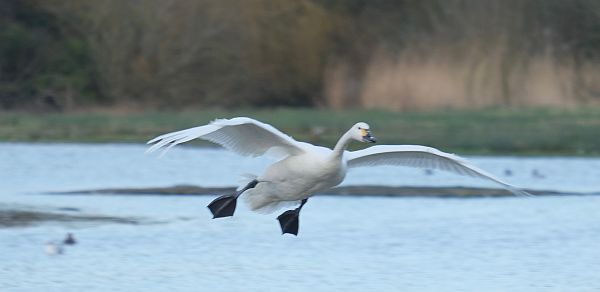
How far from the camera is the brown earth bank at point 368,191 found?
1673cm

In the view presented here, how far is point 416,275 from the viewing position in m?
11.7

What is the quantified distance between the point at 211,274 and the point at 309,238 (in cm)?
221

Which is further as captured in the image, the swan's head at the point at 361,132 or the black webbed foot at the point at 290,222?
the black webbed foot at the point at 290,222

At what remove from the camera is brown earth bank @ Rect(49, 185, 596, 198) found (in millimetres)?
16734

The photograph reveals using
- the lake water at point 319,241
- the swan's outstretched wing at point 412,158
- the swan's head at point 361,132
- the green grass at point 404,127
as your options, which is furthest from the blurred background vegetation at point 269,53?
the swan's head at point 361,132

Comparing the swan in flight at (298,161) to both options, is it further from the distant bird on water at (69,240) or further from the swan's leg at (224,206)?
the distant bird on water at (69,240)

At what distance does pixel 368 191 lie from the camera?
1703cm

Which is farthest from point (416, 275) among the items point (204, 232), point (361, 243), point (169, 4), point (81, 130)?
point (169, 4)

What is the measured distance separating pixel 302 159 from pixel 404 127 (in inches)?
504

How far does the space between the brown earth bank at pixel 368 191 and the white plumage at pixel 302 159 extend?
5652mm

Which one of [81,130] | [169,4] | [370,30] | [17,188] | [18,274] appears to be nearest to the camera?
[18,274]

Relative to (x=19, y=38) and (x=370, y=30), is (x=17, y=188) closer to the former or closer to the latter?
(x=19, y=38)

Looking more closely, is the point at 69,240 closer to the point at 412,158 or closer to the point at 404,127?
the point at 412,158

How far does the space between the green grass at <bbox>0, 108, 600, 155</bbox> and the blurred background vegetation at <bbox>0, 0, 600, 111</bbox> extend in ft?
6.24
